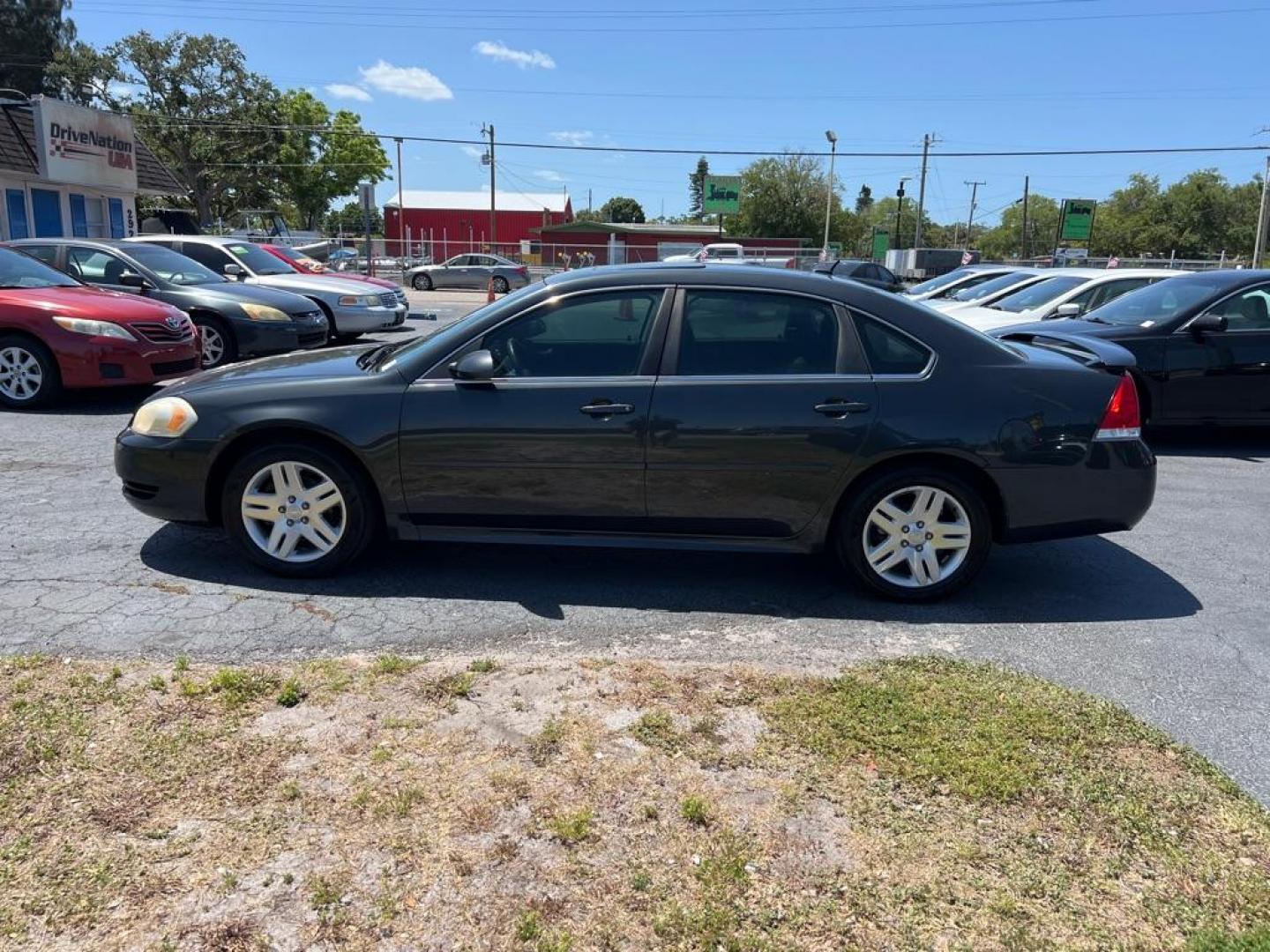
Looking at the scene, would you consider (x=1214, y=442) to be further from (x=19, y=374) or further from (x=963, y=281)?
(x=19, y=374)

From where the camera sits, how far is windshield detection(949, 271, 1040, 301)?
13.7 metres

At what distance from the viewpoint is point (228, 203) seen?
187 feet

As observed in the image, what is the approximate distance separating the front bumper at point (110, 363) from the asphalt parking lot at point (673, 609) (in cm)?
285

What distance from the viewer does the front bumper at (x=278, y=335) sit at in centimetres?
1094

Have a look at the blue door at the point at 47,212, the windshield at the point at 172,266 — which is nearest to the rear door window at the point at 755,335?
the windshield at the point at 172,266

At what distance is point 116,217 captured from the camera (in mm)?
25781

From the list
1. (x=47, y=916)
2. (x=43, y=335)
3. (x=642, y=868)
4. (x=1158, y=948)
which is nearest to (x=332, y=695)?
(x=47, y=916)

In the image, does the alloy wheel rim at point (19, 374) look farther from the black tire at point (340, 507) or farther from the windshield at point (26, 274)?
the black tire at point (340, 507)

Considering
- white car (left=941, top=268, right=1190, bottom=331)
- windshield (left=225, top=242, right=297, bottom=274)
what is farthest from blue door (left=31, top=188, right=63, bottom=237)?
white car (left=941, top=268, right=1190, bottom=331)

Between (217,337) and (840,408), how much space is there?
879 centimetres

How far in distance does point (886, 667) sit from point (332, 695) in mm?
2116

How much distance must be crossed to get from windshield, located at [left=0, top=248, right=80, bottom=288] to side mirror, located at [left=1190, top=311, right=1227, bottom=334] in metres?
10.2

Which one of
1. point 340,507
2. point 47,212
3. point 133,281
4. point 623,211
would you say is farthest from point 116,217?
point 623,211

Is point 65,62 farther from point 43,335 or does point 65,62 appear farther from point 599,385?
point 599,385
